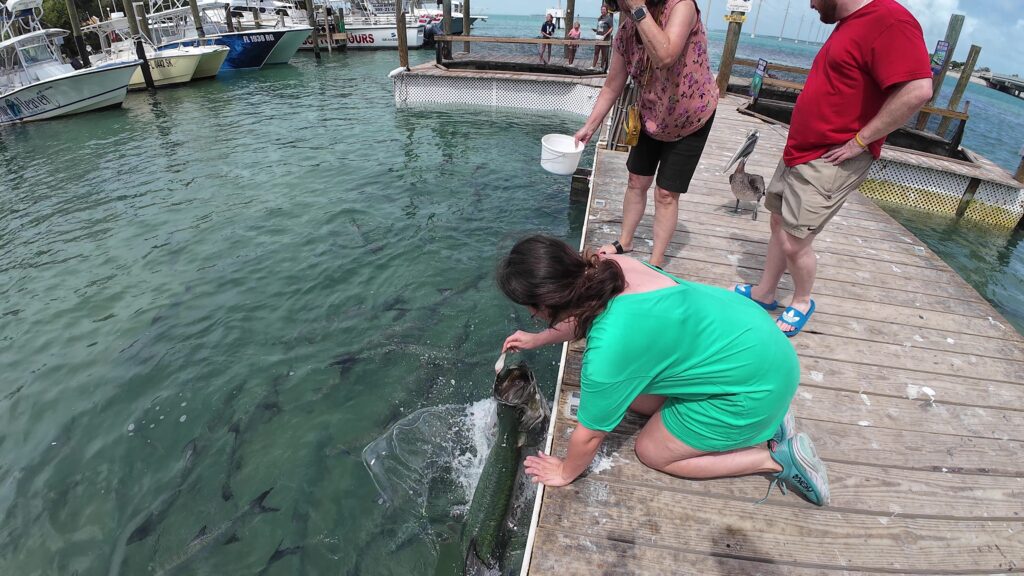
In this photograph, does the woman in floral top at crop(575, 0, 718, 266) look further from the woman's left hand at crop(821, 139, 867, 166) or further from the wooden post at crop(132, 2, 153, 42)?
the wooden post at crop(132, 2, 153, 42)

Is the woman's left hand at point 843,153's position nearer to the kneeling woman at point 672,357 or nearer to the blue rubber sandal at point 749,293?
the blue rubber sandal at point 749,293

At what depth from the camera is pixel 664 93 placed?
9.58 ft

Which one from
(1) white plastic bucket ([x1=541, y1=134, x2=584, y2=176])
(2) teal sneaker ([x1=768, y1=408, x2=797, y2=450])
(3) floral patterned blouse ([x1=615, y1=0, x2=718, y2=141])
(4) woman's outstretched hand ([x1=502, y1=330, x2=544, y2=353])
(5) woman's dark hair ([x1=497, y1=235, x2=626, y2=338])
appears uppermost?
(3) floral patterned blouse ([x1=615, y1=0, x2=718, y2=141])

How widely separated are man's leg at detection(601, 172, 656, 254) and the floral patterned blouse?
0.38 meters

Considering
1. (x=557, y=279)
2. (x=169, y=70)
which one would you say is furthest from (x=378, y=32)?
(x=557, y=279)

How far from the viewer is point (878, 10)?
2.18 m

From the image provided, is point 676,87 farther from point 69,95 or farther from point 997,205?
point 69,95

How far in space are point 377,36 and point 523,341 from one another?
98.3 feet

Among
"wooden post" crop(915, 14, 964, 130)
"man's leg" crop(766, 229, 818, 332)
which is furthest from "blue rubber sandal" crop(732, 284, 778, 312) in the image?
"wooden post" crop(915, 14, 964, 130)

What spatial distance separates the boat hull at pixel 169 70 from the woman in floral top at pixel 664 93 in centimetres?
1999

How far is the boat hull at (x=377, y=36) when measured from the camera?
27.0 m

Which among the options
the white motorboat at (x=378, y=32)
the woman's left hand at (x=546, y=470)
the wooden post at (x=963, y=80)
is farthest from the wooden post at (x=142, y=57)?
the wooden post at (x=963, y=80)

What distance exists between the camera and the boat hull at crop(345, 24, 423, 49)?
2702cm

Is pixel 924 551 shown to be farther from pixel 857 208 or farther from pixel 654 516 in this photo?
pixel 857 208
